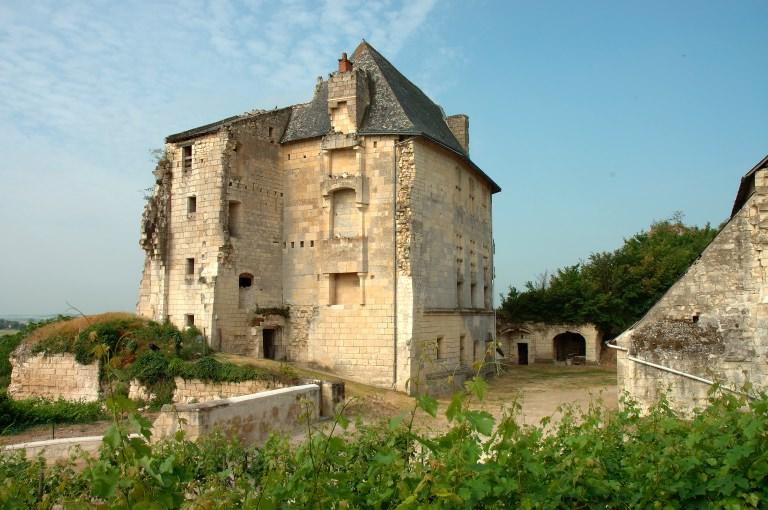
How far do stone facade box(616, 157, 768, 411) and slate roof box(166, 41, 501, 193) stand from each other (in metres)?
9.63

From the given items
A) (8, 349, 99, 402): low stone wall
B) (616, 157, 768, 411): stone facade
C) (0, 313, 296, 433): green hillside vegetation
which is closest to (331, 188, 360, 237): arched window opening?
(0, 313, 296, 433): green hillside vegetation

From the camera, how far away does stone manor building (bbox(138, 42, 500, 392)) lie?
60.6 feet

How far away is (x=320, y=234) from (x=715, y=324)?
39.6 ft

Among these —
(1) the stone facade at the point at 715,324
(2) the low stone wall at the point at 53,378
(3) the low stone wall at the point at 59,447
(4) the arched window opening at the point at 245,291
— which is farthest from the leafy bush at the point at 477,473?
(4) the arched window opening at the point at 245,291

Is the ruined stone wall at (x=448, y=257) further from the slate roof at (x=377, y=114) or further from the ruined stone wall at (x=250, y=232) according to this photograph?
the ruined stone wall at (x=250, y=232)

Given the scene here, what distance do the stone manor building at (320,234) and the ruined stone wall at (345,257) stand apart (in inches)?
1.4

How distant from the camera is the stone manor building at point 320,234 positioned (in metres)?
18.5

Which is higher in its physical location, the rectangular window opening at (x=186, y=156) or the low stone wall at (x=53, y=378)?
the rectangular window opening at (x=186, y=156)

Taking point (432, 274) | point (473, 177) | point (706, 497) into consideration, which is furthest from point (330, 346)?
point (706, 497)

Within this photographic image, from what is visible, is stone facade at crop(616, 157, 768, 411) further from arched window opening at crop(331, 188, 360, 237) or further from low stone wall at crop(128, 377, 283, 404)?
arched window opening at crop(331, 188, 360, 237)

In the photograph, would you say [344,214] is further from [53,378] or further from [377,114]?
[53,378]

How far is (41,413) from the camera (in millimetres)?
15070

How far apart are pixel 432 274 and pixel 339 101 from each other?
633cm

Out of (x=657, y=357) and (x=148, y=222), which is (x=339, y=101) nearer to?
(x=148, y=222)
